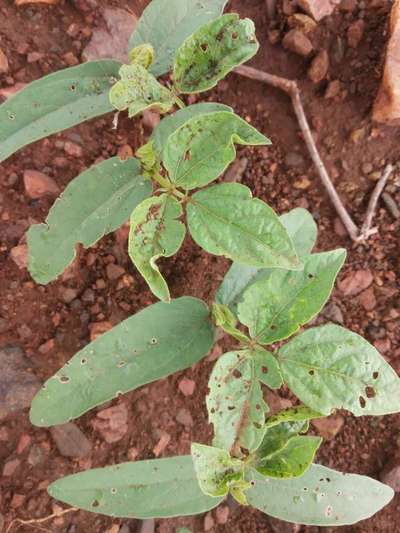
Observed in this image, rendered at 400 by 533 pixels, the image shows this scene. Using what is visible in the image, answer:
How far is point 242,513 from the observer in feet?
6.75

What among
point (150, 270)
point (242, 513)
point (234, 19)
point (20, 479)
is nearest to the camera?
point (150, 270)

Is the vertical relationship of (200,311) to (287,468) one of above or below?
above

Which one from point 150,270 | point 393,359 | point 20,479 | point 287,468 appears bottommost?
point 393,359

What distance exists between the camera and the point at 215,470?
1276 mm

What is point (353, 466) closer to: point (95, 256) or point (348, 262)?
point (348, 262)

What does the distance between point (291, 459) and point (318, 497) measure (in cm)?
38

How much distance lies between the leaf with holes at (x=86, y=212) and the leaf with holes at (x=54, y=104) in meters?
0.14

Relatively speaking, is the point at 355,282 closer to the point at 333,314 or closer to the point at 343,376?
the point at 333,314

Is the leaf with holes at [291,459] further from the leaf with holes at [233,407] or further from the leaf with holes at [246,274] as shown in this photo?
the leaf with holes at [246,274]

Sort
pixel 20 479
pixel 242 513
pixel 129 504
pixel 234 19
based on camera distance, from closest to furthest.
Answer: pixel 234 19 < pixel 129 504 < pixel 20 479 < pixel 242 513

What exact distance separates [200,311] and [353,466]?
904 mm

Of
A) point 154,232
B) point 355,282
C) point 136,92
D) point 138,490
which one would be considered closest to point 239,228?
point 154,232

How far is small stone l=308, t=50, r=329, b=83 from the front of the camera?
6.94ft

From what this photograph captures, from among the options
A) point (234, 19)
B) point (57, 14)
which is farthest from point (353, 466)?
point (57, 14)
